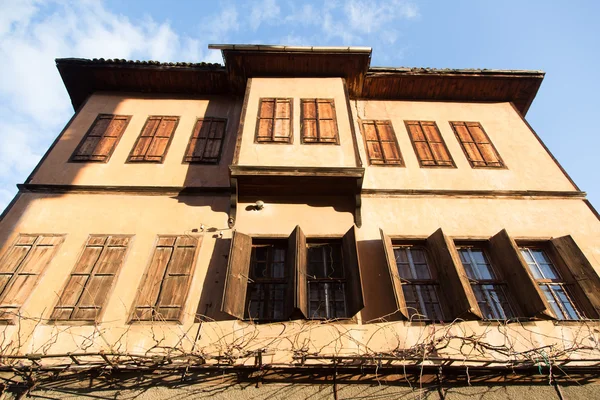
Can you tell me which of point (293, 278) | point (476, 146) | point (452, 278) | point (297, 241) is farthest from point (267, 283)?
point (476, 146)

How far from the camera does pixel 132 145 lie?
8.84 m

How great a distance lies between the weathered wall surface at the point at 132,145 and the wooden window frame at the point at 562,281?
6.12 meters

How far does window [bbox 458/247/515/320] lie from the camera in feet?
19.9

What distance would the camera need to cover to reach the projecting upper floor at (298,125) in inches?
317

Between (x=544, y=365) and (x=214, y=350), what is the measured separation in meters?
4.49

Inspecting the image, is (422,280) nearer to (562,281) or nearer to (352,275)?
(352,275)

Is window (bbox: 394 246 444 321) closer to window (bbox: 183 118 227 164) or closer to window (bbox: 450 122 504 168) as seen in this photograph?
window (bbox: 450 122 504 168)

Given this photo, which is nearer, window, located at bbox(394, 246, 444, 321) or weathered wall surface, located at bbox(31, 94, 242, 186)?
window, located at bbox(394, 246, 444, 321)

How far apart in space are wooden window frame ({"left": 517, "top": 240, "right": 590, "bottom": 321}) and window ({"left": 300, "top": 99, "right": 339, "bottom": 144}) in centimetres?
428

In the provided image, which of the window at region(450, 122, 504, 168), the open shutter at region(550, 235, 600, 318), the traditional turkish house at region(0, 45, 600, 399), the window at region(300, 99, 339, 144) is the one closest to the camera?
the traditional turkish house at region(0, 45, 600, 399)

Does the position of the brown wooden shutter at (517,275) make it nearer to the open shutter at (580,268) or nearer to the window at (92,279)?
the open shutter at (580,268)

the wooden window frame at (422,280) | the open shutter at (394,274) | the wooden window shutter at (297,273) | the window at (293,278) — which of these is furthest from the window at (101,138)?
the wooden window frame at (422,280)

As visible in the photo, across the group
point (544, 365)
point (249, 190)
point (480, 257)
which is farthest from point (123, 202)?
point (544, 365)

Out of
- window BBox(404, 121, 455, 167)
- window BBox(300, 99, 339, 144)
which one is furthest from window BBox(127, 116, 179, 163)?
window BBox(404, 121, 455, 167)
